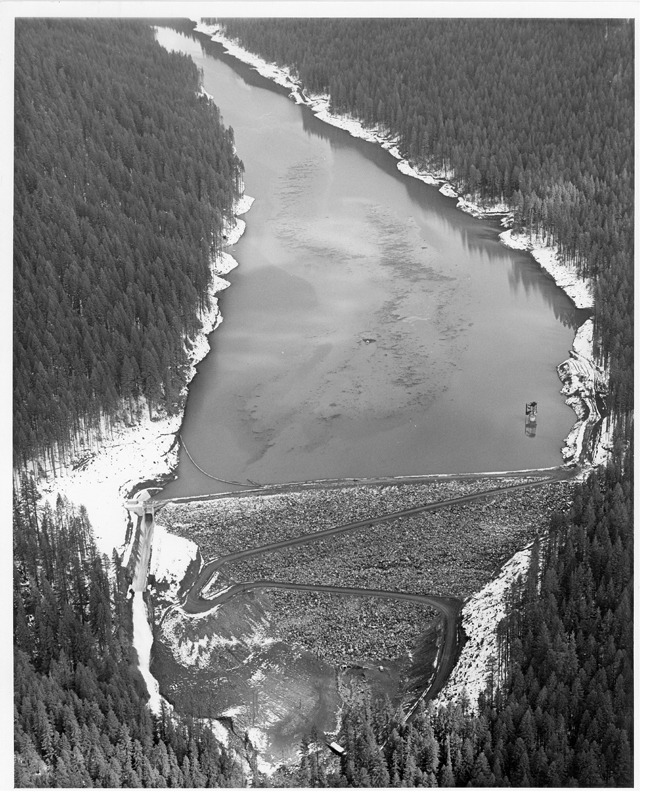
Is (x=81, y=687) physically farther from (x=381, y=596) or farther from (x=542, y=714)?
(x=542, y=714)

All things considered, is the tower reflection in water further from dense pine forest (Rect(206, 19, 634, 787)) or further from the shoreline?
dense pine forest (Rect(206, 19, 634, 787))

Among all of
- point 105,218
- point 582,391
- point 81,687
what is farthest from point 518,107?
point 81,687

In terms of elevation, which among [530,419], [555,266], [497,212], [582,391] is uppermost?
[497,212]

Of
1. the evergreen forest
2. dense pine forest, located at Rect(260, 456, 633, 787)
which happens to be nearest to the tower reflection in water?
the evergreen forest

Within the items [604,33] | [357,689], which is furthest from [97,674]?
[604,33]

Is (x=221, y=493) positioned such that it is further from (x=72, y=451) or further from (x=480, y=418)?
(x=480, y=418)
